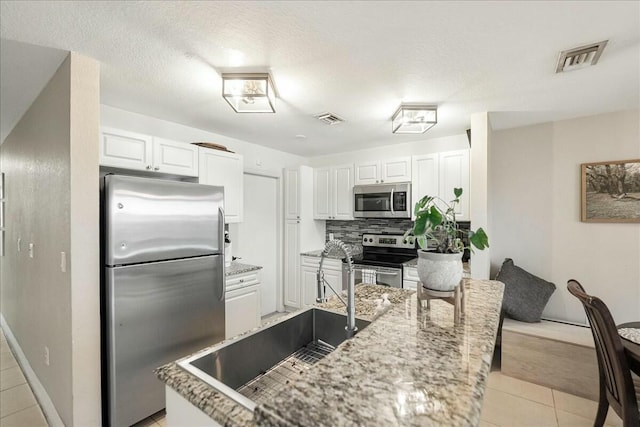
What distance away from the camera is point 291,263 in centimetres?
412

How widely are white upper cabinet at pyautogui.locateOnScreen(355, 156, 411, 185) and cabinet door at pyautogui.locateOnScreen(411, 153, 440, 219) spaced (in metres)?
0.08

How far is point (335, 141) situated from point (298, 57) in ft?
6.48

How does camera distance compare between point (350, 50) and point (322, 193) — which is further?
point (322, 193)

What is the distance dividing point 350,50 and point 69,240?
1986mm

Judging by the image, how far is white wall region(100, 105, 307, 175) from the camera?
2529mm

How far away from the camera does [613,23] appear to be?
1.41 m

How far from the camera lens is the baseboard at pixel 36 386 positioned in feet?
6.30

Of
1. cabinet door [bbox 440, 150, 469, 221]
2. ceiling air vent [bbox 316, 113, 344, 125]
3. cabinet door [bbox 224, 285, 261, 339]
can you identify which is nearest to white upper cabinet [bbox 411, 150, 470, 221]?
cabinet door [bbox 440, 150, 469, 221]

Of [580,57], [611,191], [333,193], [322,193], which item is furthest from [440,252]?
[322,193]

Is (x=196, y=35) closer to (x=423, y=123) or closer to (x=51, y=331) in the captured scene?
(x=423, y=123)

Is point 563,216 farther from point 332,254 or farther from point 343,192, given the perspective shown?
point 332,254

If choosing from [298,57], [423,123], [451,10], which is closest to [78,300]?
[298,57]

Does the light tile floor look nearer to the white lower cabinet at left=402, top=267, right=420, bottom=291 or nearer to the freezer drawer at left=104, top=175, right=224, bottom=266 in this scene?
the white lower cabinet at left=402, top=267, right=420, bottom=291

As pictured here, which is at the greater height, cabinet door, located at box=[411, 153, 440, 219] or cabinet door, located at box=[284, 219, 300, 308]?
cabinet door, located at box=[411, 153, 440, 219]
